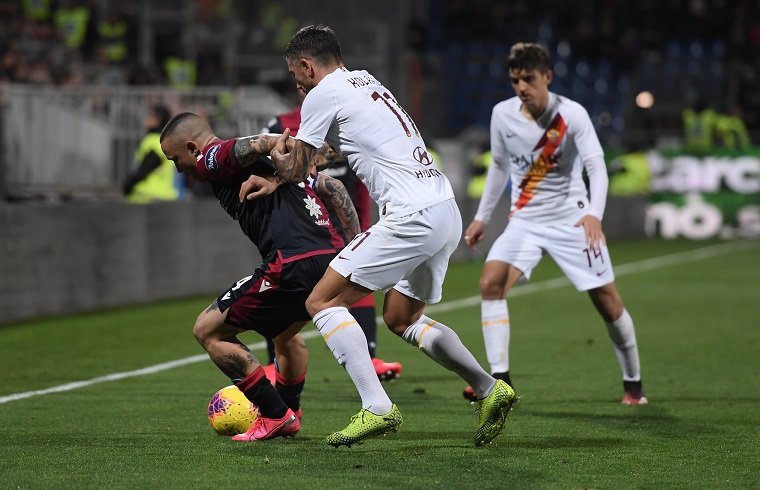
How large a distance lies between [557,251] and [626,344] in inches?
27.4

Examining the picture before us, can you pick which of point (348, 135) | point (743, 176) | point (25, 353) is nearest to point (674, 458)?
point (348, 135)

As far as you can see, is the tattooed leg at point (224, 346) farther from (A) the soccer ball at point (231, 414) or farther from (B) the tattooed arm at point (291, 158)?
(B) the tattooed arm at point (291, 158)

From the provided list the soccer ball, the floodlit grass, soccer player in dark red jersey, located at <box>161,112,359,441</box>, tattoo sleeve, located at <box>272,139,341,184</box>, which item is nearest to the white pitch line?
the floodlit grass

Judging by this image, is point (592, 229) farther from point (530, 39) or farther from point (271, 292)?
point (530, 39)

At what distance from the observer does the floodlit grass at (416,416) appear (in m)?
5.45

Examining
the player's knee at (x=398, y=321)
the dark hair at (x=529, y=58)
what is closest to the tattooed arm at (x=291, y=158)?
the player's knee at (x=398, y=321)

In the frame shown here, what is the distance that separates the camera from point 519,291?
15.7 m

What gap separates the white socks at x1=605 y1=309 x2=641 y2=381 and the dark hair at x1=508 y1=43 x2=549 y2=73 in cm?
155

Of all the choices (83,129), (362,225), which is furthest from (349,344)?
(83,129)

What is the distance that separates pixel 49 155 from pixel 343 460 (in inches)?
446

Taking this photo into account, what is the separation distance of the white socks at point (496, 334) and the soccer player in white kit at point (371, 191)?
1.73 m

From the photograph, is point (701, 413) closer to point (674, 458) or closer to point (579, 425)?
point (579, 425)

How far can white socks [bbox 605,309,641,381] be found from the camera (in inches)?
302

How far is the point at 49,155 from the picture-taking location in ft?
53.0
